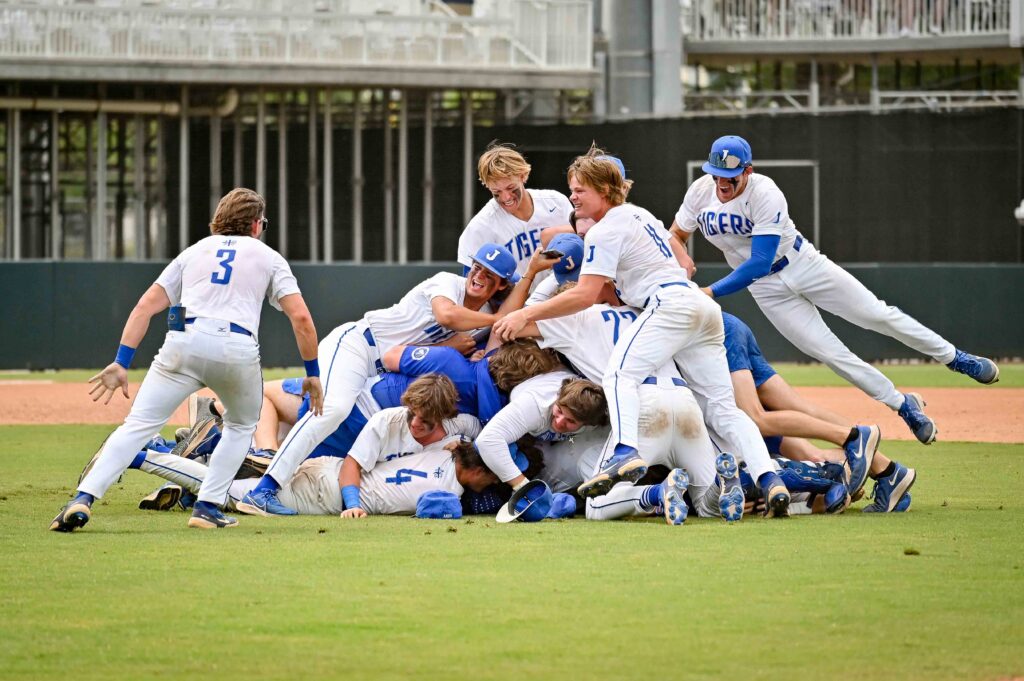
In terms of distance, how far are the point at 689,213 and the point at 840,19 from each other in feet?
75.3

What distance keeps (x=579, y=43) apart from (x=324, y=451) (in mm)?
19322

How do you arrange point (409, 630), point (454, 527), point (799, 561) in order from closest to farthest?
point (409, 630) < point (799, 561) < point (454, 527)

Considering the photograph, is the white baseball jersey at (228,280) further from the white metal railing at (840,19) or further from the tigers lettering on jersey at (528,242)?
the white metal railing at (840,19)

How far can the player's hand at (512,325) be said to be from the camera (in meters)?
8.63

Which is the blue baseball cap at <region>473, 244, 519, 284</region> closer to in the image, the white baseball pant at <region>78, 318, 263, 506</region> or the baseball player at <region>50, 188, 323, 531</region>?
the baseball player at <region>50, 188, 323, 531</region>

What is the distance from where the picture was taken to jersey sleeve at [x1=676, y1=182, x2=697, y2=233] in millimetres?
10227

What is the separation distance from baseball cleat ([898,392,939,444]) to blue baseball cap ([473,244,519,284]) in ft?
8.80

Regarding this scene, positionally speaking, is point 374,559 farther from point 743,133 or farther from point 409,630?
point 743,133

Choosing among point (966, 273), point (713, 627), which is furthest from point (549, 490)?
point (966, 273)

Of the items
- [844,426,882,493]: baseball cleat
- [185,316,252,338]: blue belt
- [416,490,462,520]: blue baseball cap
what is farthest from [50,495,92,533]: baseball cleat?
[844,426,882,493]: baseball cleat

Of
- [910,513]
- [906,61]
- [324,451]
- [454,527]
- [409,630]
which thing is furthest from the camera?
[906,61]

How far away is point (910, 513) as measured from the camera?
8633mm

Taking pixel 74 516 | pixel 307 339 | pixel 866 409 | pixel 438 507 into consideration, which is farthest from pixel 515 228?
pixel 866 409

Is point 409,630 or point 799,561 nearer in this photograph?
point 409,630
